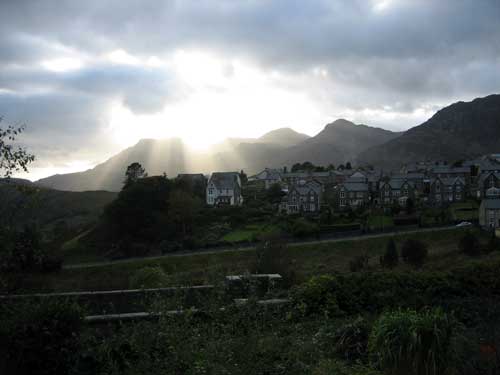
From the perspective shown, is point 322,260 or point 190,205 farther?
point 190,205

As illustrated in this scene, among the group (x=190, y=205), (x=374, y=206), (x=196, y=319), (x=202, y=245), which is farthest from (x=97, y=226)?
(x=196, y=319)

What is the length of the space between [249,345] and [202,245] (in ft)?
143

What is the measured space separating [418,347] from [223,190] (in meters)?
70.2

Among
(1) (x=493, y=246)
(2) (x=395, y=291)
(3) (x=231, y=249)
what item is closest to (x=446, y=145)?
(1) (x=493, y=246)

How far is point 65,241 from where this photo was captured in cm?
5925

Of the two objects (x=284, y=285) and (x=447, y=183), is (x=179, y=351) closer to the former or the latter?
(x=284, y=285)

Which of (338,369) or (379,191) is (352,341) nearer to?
(338,369)

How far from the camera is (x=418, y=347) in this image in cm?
505

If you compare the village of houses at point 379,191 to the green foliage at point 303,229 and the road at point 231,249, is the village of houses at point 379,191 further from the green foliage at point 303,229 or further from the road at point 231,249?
the road at point 231,249

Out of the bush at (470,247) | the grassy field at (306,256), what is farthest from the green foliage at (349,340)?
the bush at (470,247)

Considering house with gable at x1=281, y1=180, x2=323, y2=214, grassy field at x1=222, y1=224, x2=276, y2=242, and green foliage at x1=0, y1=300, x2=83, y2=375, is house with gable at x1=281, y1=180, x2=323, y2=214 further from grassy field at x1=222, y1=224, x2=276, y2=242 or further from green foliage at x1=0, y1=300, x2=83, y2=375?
green foliage at x1=0, y1=300, x2=83, y2=375

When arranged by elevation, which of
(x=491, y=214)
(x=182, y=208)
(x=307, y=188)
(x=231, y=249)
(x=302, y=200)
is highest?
(x=307, y=188)

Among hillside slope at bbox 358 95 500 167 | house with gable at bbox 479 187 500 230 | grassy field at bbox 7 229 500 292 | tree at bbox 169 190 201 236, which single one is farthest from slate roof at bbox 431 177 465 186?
hillside slope at bbox 358 95 500 167

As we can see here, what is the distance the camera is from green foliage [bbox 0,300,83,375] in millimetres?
5742
